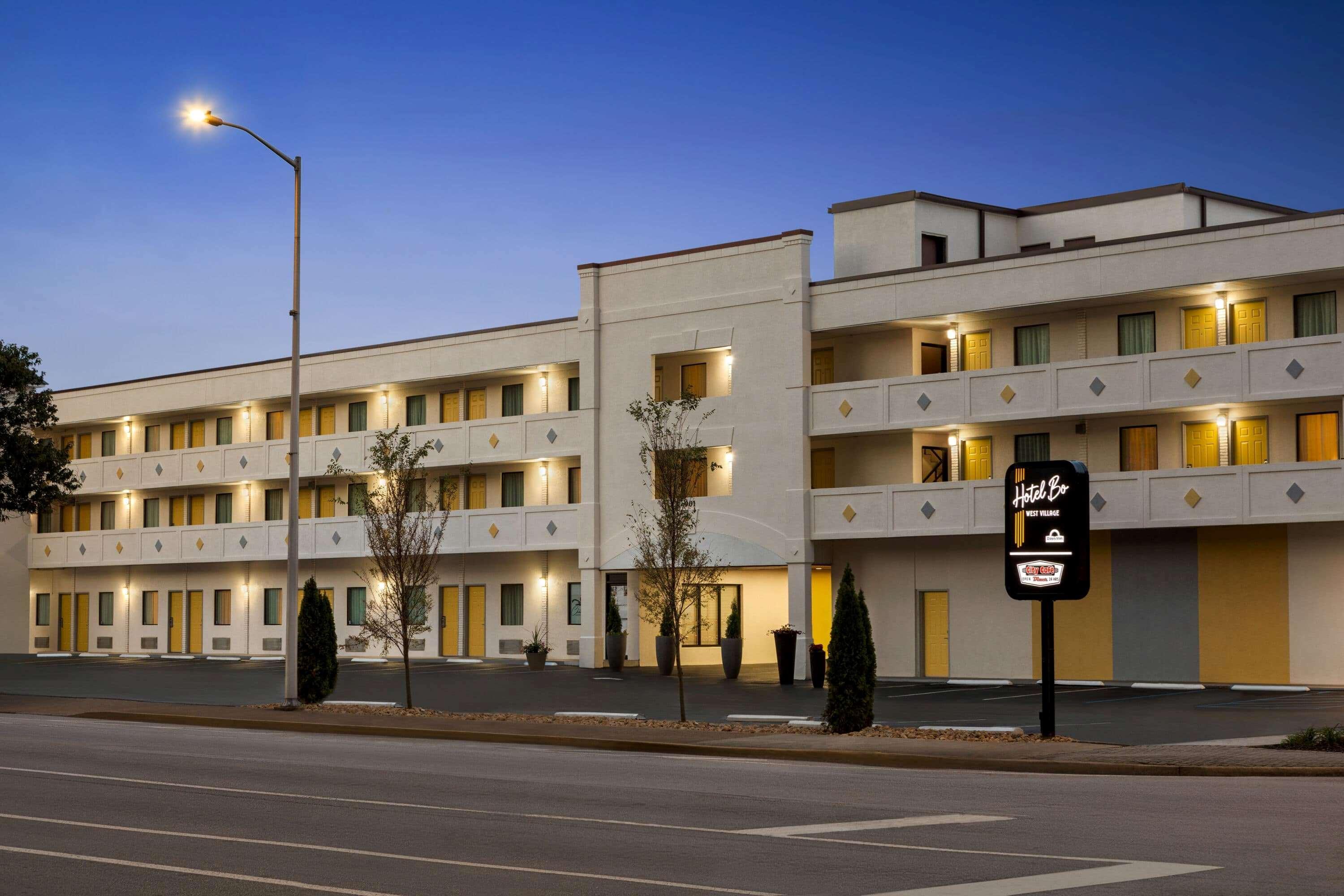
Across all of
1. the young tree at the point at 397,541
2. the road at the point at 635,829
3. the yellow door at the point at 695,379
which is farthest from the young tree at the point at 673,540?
the yellow door at the point at 695,379

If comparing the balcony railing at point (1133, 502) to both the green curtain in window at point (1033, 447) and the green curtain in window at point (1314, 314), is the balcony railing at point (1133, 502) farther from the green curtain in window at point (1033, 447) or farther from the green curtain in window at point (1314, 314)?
the green curtain in window at point (1314, 314)

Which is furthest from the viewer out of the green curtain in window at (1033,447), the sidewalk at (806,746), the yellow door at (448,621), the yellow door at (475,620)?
the yellow door at (448,621)

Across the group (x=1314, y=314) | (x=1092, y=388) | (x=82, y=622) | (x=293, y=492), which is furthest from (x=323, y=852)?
(x=82, y=622)

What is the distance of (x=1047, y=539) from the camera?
22219 mm

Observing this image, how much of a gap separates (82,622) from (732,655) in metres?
34.0

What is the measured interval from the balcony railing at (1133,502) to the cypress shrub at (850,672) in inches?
585

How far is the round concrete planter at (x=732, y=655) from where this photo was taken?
4156 centimetres

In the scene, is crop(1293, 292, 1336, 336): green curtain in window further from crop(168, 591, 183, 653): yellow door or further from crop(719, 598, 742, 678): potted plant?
crop(168, 591, 183, 653): yellow door

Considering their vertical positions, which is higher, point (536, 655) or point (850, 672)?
point (850, 672)

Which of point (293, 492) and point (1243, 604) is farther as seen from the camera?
point (1243, 604)

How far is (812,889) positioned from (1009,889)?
117 cm

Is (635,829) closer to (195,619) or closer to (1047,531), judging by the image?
(1047,531)

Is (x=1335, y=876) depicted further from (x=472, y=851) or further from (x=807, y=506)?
(x=807, y=506)

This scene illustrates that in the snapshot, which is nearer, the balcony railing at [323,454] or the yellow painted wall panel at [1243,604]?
the yellow painted wall panel at [1243,604]
